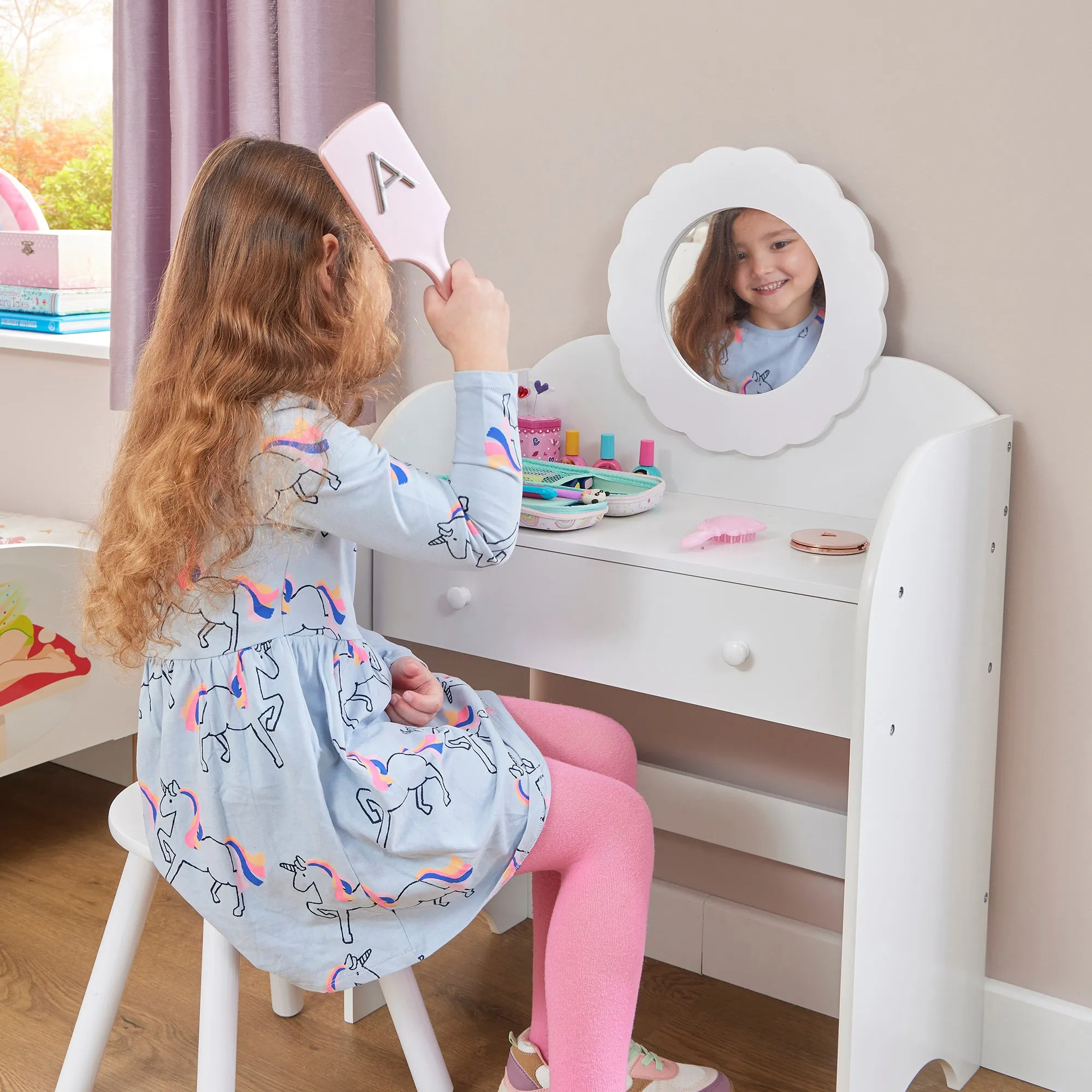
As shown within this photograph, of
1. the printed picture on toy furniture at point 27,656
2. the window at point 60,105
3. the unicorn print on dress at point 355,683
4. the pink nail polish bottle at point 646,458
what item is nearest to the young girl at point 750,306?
the pink nail polish bottle at point 646,458

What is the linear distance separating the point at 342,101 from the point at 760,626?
940 mm

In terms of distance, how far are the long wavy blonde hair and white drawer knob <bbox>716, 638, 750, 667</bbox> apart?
0.45m

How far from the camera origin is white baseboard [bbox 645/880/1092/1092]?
1.46 metres

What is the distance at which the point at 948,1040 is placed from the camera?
1.42 meters

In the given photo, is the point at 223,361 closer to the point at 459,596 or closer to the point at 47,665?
the point at 459,596

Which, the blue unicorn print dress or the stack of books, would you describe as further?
the stack of books

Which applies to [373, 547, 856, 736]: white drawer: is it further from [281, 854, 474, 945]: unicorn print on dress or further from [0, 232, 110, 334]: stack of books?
[0, 232, 110, 334]: stack of books

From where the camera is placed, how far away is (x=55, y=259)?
7.13 feet

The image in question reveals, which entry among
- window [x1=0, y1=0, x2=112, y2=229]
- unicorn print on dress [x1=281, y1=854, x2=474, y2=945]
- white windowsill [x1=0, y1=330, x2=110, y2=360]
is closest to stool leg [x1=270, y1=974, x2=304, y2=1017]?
unicorn print on dress [x1=281, y1=854, x2=474, y2=945]

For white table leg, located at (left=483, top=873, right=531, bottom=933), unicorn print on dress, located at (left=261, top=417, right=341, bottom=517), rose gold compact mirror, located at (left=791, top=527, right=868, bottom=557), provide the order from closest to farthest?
unicorn print on dress, located at (left=261, top=417, right=341, bottom=517), rose gold compact mirror, located at (left=791, top=527, right=868, bottom=557), white table leg, located at (left=483, top=873, right=531, bottom=933)

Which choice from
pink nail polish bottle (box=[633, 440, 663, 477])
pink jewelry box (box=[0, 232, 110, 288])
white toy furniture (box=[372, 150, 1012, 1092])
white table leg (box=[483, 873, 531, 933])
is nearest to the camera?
white toy furniture (box=[372, 150, 1012, 1092])

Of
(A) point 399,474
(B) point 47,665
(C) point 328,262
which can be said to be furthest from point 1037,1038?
(B) point 47,665

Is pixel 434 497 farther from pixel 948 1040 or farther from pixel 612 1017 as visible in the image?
pixel 948 1040

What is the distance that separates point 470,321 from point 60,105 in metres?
1.69
